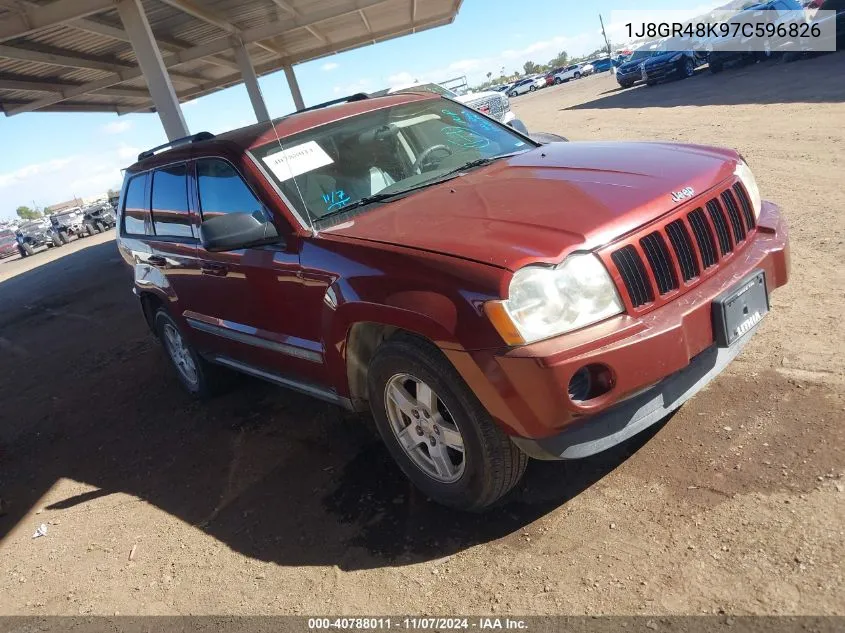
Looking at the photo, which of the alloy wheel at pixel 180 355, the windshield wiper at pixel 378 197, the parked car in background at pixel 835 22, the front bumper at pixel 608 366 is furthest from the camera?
the parked car in background at pixel 835 22

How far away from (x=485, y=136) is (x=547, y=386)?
7.46 ft

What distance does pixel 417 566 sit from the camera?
2842mm

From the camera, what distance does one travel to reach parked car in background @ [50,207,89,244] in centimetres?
3416

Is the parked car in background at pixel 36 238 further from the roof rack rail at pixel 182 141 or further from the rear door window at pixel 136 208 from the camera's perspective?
the roof rack rail at pixel 182 141

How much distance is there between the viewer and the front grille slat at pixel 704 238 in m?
2.78

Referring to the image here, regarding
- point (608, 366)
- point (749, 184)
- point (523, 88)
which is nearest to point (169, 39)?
point (749, 184)

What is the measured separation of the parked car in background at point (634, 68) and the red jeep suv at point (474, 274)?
71.7 ft

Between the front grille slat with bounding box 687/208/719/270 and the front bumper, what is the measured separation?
0.16 metres

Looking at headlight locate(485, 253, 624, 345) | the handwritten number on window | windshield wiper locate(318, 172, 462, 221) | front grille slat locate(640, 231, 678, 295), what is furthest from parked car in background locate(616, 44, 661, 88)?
headlight locate(485, 253, 624, 345)

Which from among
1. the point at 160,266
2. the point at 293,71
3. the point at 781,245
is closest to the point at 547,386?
the point at 781,245

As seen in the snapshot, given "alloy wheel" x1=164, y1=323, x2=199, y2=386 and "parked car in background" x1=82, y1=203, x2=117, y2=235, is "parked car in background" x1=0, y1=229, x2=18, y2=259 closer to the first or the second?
"parked car in background" x1=82, y1=203, x2=117, y2=235

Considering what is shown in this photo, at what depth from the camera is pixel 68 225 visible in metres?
34.9

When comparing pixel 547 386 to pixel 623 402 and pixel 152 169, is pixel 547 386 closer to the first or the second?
pixel 623 402

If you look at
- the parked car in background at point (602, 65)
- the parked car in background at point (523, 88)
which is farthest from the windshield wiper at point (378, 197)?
the parked car in background at point (523, 88)
